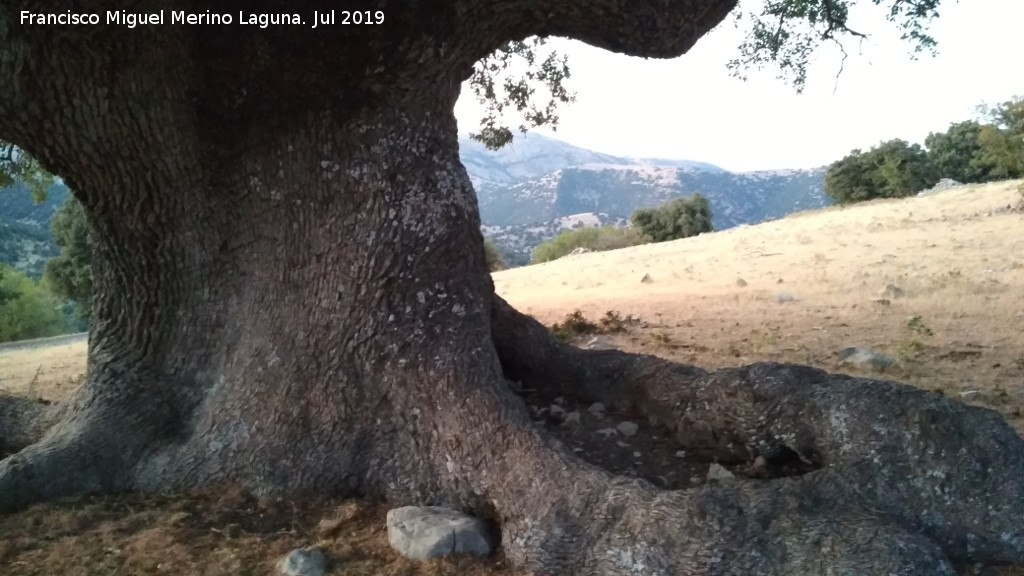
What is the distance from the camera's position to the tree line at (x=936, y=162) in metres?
35.5

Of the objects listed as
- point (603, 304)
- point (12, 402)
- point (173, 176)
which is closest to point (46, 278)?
point (603, 304)

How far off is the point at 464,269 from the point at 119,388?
2337 mm

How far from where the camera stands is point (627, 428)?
4.75m

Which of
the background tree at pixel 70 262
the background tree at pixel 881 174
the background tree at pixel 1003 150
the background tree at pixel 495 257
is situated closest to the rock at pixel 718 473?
the background tree at pixel 70 262

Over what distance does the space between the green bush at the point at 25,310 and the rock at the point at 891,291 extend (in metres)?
36.9

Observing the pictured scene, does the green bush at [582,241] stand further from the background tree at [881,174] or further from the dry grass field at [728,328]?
the dry grass field at [728,328]

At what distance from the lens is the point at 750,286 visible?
555 inches

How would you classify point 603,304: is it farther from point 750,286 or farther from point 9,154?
point 9,154

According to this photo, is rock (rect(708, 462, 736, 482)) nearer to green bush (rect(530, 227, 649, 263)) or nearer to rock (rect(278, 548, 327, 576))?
rock (rect(278, 548, 327, 576))

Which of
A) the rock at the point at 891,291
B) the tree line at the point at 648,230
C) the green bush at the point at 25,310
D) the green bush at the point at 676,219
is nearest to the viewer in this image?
the rock at the point at 891,291

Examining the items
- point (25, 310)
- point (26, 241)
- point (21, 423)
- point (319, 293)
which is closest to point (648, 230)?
point (25, 310)

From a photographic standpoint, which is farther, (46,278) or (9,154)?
(46,278)

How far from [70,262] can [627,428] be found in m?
32.1

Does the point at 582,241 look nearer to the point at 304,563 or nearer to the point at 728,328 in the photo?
the point at 728,328
